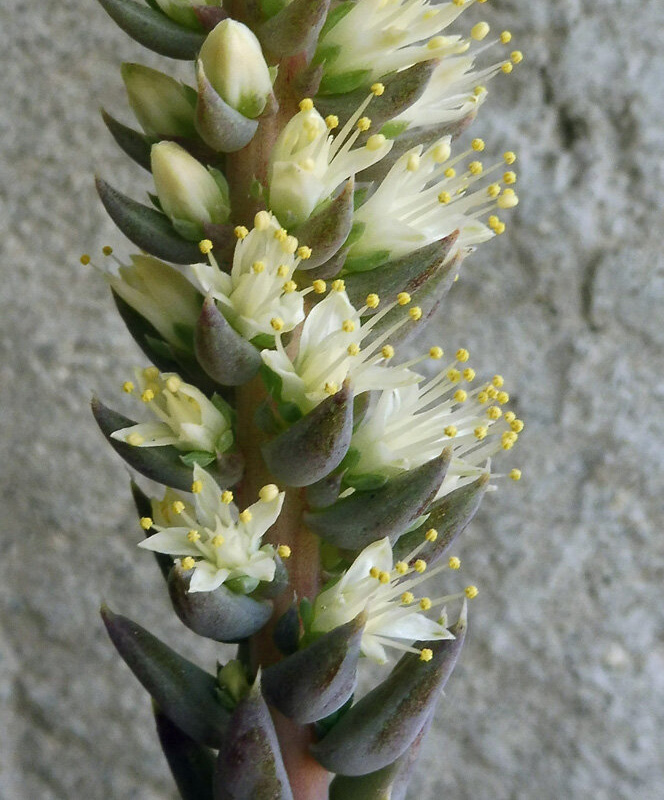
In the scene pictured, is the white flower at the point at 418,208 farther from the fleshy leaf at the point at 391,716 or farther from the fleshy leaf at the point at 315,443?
the fleshy leaf at the point at 391,716

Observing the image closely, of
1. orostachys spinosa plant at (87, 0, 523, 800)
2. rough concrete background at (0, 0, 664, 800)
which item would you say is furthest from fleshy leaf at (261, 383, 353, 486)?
rough concrete background at (0, 0, 664, 800)

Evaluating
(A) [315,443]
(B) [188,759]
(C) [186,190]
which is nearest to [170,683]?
(B) [188,759]

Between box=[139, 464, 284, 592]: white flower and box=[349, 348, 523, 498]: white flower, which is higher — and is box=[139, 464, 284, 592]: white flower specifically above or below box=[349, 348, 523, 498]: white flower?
above

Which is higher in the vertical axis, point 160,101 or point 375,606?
point 160,101

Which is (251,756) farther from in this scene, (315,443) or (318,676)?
(315,443)

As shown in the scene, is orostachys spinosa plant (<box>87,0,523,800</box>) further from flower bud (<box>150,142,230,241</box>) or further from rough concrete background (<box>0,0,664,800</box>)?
rough concrete background (<box>0,0,664,800</box>)

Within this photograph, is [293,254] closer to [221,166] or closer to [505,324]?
A: [221,166]
